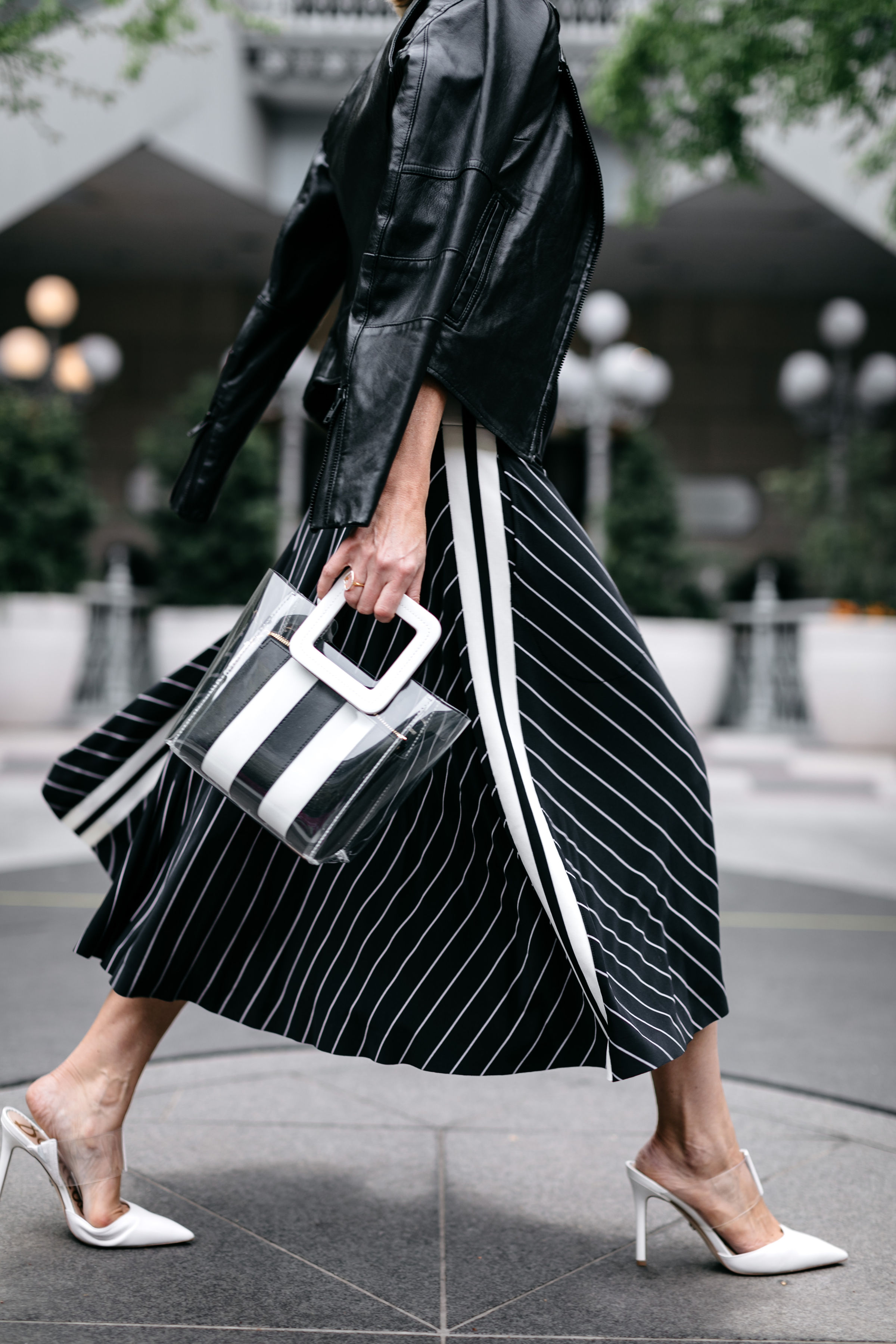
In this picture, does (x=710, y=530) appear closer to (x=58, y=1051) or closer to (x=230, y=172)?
(x=230, y=172)

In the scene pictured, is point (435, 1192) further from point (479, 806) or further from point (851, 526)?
point (851, 526)

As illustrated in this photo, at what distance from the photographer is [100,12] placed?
10.2 m

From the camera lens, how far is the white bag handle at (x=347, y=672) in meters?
1.24

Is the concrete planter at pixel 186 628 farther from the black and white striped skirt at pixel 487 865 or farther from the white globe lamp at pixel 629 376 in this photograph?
the black and white striped skirt at pixel 487 865

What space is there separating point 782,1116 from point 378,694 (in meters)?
1.28

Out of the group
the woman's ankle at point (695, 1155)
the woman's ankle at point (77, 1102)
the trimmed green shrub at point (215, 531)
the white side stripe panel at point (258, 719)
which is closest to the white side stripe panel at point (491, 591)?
the white side stripe panel at point (258, 719)

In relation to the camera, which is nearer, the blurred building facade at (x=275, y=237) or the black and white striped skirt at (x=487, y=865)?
the black and white striped skirt at (x=487, y=865)

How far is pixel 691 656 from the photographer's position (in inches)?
411

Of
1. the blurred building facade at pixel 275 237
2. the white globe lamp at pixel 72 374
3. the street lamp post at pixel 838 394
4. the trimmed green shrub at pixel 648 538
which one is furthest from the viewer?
the white globe lamp at pixel 72 374

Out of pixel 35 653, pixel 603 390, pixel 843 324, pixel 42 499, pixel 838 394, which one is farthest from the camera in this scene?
pixel 838 394

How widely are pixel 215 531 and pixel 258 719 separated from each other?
973 cm

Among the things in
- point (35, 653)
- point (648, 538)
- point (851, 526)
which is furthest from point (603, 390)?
point (35, 653)

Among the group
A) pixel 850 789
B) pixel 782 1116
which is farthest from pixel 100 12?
pixel 782 1116

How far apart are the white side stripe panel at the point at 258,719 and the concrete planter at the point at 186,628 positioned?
935cm
